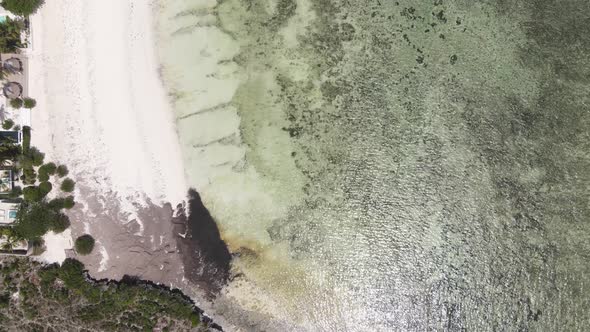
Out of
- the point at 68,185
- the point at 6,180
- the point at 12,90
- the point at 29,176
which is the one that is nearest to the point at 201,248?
the point at 68,185

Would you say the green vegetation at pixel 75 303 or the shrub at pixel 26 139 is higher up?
the shrub at pixel 26 139

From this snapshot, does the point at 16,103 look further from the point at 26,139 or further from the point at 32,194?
the point at 32,194

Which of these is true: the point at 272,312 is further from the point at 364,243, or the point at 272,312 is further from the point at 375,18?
the point at 375,18

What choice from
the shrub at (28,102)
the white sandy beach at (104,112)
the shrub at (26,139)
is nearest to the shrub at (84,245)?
the white sandy beach at (104,112)

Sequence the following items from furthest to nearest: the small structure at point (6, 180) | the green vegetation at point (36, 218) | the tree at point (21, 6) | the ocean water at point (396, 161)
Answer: the ocean water at point (396, 161) → the small structure at point (6, 180) → the green vegetation at point (36, 218) → the tree at point (21, 6)

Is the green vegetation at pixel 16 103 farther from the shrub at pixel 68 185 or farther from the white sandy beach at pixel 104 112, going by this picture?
the shrub at pixel 68 185

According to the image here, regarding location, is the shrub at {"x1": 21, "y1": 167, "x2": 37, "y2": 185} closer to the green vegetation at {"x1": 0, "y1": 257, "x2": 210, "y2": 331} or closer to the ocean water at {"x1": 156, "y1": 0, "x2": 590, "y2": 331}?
the green vegetation at {"x1": 0, "y1": 257, "x2": 210, "y2": 331}

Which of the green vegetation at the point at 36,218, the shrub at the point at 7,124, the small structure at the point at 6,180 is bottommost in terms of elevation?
the green vegetation at the point at 36,218
